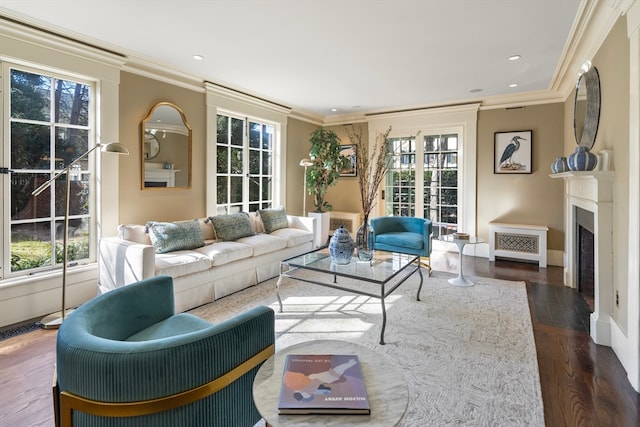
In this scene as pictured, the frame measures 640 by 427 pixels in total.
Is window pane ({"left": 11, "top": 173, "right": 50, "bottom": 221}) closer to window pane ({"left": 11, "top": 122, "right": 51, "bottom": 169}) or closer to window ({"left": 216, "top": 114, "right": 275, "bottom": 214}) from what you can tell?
window pane ({"left": 11, "top": 122, "right": 51, "bottom": 169})

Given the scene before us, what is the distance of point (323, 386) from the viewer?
1.18 metres

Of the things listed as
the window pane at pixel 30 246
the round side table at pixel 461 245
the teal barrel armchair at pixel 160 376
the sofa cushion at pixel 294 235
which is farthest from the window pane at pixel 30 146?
the round side table at pixel 461 245

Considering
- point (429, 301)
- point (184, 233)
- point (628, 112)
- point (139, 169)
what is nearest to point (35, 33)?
point (139, 169)

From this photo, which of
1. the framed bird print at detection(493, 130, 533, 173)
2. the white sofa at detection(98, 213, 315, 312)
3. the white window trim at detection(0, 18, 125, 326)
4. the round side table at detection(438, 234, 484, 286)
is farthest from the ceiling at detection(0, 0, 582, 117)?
the round side table at detection(438, 234, 484, 286)

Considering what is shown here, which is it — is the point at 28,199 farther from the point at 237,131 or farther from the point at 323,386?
the point at 323,386

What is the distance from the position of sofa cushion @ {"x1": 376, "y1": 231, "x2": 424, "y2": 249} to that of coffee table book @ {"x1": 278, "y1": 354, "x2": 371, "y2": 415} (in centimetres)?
321

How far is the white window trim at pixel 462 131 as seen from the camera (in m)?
5.70

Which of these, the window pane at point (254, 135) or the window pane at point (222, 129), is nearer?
the window pane at point (222, 129)

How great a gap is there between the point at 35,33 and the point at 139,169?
57.7 inches

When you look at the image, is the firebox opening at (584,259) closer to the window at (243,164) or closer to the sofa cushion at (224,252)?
the sofa cushion at (224,252)

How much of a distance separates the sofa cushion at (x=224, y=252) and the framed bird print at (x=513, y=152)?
4255 millimetres

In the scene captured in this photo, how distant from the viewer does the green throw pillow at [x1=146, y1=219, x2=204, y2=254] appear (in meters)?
3.50

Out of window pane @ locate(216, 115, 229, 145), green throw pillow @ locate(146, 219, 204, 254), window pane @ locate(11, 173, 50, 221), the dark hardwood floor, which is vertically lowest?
the dark hardwood floor

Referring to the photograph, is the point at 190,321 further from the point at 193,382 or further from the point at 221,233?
the point at 221,233
